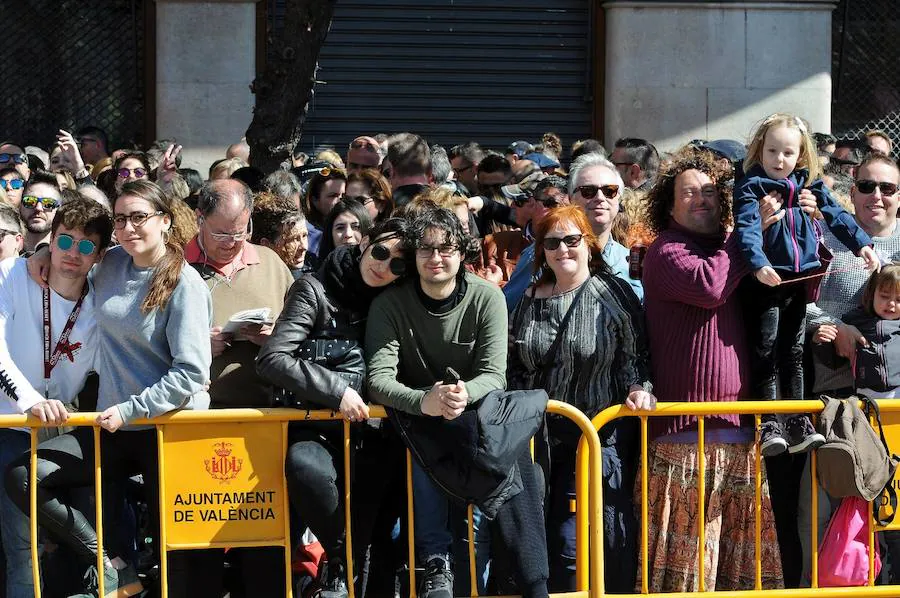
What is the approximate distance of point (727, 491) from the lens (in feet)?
19.5

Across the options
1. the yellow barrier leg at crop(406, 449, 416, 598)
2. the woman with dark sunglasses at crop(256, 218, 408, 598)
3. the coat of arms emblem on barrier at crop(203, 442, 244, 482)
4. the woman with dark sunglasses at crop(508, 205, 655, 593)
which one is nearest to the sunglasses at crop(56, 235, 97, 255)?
the woman with dark sunglasses at crop(256, 218, 408, 598)

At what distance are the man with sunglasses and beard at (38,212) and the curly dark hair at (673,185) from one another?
3.58 metres

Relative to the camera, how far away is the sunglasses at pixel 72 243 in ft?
19.1

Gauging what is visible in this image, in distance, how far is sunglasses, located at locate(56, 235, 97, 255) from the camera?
19.1 feet

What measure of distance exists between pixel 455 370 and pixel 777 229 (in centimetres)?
156

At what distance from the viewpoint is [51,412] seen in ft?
17.9

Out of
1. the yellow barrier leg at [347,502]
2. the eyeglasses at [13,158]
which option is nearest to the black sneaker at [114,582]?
the yellow barrier leg at [347,502]

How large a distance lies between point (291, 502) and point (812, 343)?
262cm

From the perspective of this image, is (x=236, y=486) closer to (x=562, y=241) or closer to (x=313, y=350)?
(x=313, y=350)

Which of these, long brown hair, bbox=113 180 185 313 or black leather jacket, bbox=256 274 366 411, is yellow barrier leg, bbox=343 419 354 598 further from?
long brown hair, bbox=113 180 185 313

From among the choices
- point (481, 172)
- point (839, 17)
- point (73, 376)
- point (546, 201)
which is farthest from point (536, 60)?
point (73, 376)

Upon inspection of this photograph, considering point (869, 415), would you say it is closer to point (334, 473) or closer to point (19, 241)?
point (334, 473)

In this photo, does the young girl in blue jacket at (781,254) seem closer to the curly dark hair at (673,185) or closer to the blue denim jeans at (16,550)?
the curly dark hair at (673,185)

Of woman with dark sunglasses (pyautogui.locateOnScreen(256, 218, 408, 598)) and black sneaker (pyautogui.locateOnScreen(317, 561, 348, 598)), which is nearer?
woman with dark sunglasses (pyautogui.locateOnScreen(256, 218, 408, 598))
